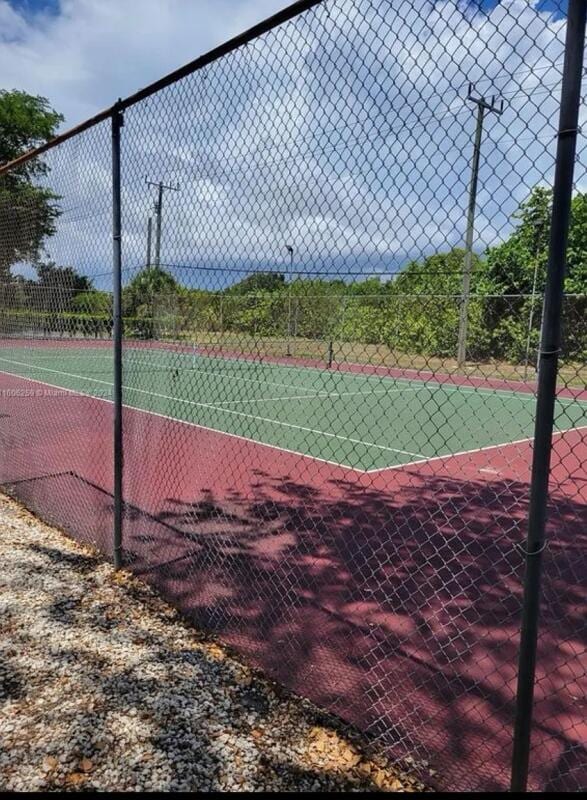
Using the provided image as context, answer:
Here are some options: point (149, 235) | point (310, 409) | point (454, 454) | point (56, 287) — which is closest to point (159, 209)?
point (149, 235)

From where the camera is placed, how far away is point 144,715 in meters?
2.37

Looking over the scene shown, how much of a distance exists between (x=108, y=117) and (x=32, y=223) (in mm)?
2116

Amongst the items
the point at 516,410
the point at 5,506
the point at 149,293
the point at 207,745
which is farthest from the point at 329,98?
the point at 516,410

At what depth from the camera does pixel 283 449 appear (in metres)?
8.02

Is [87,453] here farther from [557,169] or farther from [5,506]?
[557,169]

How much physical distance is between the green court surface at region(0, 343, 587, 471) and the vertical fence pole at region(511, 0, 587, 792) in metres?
3.24

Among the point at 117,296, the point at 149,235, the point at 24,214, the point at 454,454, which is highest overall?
the point at 24,214

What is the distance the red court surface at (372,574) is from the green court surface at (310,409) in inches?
32.5

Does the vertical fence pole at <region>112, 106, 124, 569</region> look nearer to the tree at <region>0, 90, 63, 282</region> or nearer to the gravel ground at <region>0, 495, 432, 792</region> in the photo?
the gravel ground at <region>0, 495, 432, 792</region>

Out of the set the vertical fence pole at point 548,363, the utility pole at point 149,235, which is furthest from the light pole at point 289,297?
the vertical fence pole at point 548,363

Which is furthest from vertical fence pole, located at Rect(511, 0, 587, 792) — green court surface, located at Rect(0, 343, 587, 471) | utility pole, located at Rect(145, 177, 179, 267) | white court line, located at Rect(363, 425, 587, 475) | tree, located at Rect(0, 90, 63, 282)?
white court line, located at Rect(363, 425, 587, 475)

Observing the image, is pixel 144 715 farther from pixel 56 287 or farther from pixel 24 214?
pixel 24 214

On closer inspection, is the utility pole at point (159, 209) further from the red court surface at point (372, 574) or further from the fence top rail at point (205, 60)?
the red court surface at point (372, 574)

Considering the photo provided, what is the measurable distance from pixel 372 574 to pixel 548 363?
269 cm
